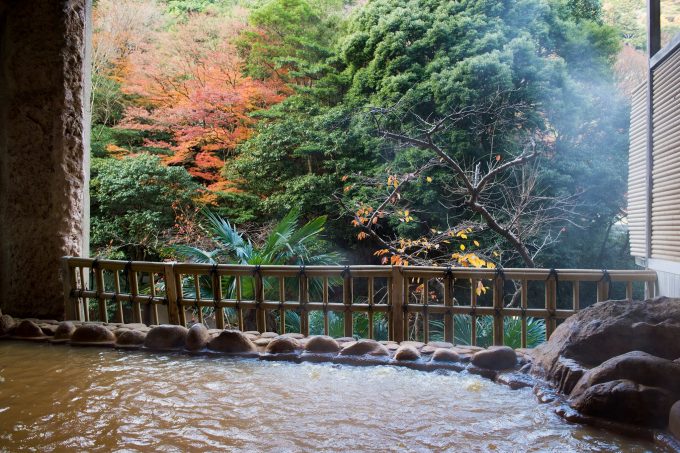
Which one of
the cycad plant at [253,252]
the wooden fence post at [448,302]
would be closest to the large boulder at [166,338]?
the cycad plant at [253,252]

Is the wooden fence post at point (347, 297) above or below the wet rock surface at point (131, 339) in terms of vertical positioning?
above

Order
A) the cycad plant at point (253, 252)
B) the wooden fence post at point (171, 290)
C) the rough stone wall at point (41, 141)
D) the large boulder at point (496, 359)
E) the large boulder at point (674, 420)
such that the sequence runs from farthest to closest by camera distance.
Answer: the cycad plant at point (253, 252)
the rough stone wall at point (41, 141)
the wooden fence post at point (171, 290)
the large boulder at point (496, 359)
the large boulder at point (674, 420)

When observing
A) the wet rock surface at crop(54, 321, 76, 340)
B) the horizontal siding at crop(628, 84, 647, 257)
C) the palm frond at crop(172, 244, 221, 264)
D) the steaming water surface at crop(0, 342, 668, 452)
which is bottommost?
the steaming water surface at crop(0, 342, 668, 452)

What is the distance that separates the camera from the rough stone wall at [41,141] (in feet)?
13.1

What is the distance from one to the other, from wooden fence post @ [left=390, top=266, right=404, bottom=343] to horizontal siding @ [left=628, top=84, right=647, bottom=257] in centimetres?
157

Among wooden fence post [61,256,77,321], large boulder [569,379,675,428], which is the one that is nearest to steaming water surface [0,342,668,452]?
large boulder [569,379,675,428]

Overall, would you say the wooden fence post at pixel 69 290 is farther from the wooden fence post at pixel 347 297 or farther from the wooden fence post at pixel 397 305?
the wooden fence post at pixel 397 305

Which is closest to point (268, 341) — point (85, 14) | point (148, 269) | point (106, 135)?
point (148, 269)

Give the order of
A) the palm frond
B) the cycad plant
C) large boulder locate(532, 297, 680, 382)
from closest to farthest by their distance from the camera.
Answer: large boulder locate(532, 297, 680, 382)
the cycad plant
the palm frond

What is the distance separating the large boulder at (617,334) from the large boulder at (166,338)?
199 centimetres

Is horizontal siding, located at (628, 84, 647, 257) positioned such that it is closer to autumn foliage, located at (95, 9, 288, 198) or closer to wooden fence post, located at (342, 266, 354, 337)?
wooden fence post, located at (342, 266, 354, 337)

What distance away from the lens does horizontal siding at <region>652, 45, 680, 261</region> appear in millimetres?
2781

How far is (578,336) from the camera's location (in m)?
2.23

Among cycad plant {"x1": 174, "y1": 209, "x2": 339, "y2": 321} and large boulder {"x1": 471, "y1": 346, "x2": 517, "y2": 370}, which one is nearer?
large boulder {"x1": 471, "y1": 346, "x2": 517, "y2": 370}
